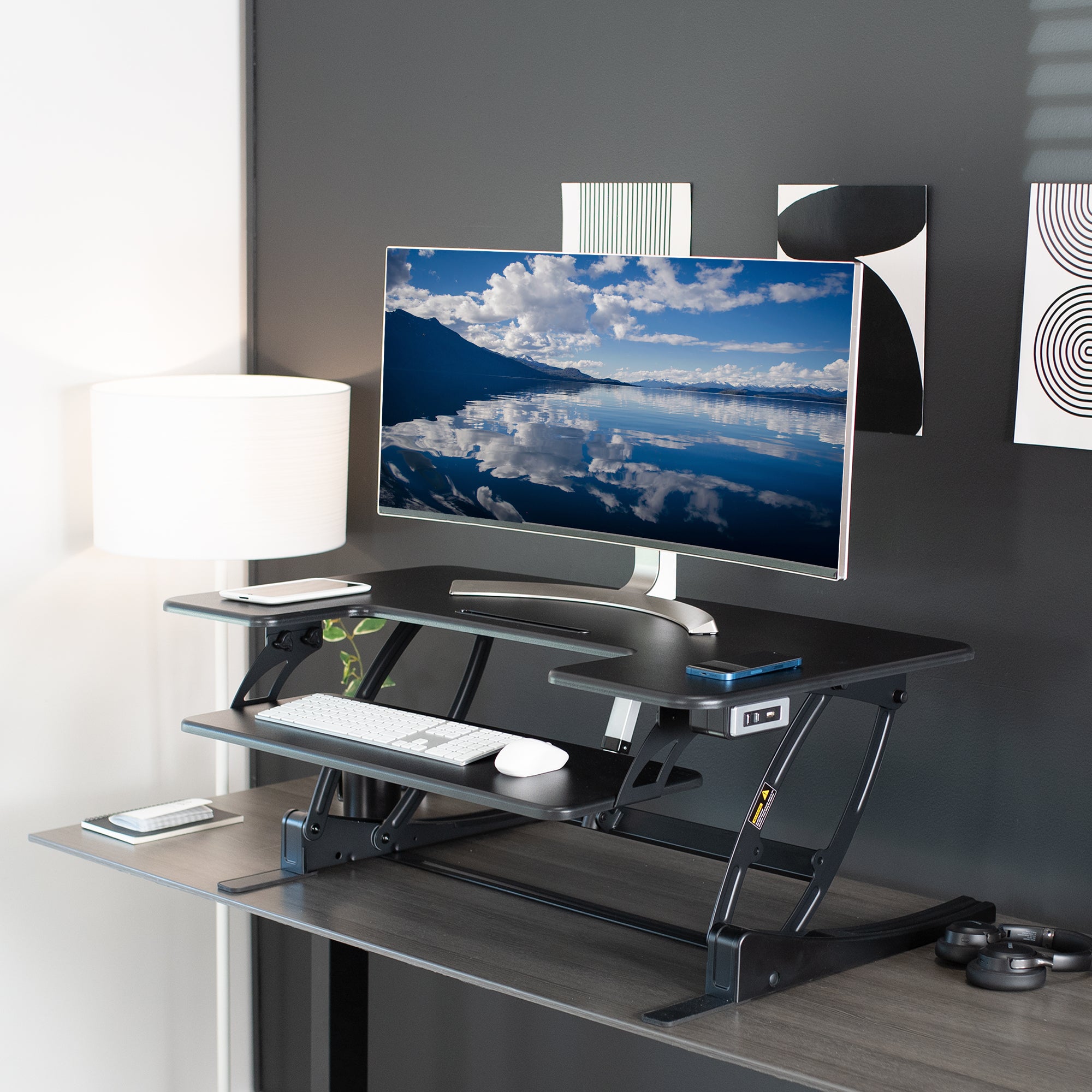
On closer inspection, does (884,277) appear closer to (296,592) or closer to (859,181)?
(859,181)

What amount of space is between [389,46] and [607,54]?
1.64 ft

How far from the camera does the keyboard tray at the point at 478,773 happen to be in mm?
1683

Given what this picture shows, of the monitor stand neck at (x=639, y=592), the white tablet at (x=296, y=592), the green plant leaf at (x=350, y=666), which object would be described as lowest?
the green plant leaf at (x=350, y=666)

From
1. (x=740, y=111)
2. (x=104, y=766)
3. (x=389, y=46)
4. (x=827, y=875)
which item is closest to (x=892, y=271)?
(x=740, y=111)

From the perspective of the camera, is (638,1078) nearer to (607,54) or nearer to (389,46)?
(607,54)

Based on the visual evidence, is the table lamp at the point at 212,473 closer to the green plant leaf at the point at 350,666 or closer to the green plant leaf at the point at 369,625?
the green plant leaf at the point at 369,625

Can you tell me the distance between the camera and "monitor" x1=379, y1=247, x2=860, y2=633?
69.6 inches

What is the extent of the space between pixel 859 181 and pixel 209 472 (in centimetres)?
115

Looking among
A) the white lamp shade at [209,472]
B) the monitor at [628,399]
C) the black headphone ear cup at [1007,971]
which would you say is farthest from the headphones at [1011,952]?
the white lamp shade at [209,472]

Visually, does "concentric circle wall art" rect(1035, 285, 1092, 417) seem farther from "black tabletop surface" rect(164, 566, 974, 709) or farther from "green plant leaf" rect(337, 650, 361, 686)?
"green plant leaf" rect(337, 650, 361, 686)

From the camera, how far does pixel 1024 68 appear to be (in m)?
1.95

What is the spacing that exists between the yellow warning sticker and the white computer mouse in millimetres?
266

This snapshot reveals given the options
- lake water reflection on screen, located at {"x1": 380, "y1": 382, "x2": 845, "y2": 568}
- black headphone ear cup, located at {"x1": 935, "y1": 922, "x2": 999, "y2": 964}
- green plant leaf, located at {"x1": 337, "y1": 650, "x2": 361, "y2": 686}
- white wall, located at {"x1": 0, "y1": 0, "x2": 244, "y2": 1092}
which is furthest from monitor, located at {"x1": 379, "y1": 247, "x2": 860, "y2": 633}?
white wall, located at {"x1": 0, "y1": 0, "x2": 244, "y2": 1092}

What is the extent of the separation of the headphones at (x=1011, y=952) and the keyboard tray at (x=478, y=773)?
0.39 meters
